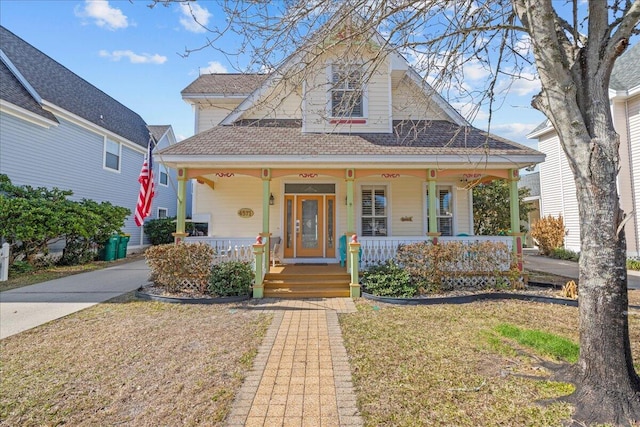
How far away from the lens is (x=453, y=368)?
149 inches

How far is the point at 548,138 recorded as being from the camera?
1672 centimetres

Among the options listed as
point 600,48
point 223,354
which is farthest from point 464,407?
point 600,48

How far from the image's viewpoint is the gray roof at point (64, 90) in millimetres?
13086

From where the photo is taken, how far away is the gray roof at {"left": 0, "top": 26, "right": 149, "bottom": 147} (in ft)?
42.9

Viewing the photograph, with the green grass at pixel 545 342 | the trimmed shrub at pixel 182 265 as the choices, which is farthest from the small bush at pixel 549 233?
the trimmed shrub at pixel 182 265

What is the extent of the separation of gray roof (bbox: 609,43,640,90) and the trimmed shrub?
52.7 ft

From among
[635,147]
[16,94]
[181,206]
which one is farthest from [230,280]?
[635,147]

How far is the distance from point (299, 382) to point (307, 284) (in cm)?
450

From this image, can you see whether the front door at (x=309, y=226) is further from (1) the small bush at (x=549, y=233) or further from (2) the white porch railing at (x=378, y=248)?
(1) the small bush at (x=549, y=233)

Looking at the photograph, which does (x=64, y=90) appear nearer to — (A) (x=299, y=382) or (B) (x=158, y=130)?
(B) (x=158, y=130)

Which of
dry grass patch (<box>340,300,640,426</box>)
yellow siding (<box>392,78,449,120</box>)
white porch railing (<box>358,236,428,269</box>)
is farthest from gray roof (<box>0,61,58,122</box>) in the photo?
dry grass patch (<box>340,300,640,426</box>)

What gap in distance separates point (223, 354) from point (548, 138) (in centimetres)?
1949

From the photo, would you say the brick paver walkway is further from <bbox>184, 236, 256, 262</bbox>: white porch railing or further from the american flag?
the american flag

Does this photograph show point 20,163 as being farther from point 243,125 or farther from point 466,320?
point 466,320
